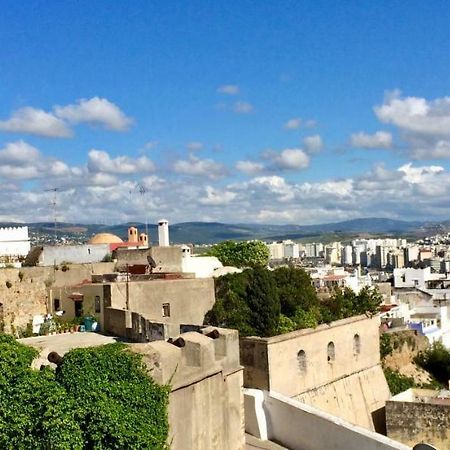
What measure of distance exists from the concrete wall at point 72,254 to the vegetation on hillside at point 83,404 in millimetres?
14742

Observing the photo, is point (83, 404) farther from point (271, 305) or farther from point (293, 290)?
point (293, 290)

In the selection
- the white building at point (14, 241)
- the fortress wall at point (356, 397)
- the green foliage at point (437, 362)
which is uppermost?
the white building at point (14, 241)

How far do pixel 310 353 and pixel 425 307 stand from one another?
1069 inches

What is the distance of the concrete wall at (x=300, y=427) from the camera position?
13.3m

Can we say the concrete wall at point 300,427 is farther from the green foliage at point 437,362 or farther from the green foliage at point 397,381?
the green foliage at point 437,362

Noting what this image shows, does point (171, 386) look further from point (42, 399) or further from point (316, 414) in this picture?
point (316, 414)

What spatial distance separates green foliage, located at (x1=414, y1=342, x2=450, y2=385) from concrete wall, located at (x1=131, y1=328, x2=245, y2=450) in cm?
1818

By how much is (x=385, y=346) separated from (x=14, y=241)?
17.5m

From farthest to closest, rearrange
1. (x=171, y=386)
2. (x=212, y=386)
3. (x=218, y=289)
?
(x=218, y=289), (x=212, y=386), (x=171, y=386)

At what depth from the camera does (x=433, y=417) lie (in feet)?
57.9

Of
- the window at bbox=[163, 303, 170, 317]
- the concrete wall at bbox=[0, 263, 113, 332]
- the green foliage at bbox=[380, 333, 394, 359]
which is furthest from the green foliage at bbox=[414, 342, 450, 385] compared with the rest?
the concrete wall at bbox=[0, 263, 113, 332]

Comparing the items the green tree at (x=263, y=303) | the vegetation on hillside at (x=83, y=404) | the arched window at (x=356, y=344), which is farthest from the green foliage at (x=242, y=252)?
the vegetation on hillside at (x=83, y=404)

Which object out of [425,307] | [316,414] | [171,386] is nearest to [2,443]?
[171,386]

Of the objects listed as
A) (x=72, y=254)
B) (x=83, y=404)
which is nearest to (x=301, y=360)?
(x=83, y=404)
